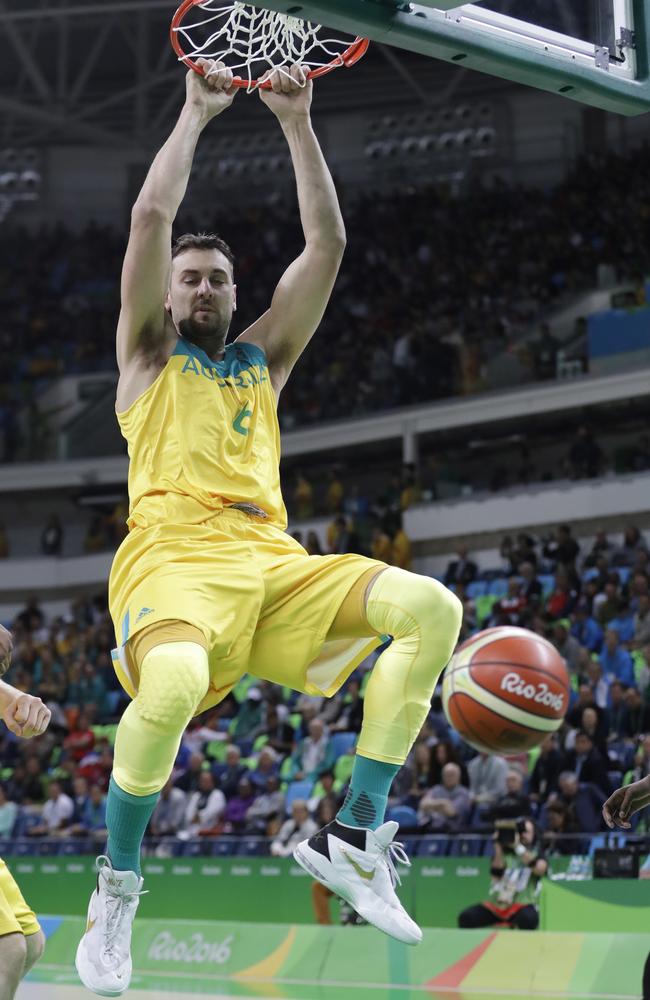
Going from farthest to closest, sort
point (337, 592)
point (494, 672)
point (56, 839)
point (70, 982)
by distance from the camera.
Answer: point (56, 839), point (70, 982), point (494, 672), point (337, 592)

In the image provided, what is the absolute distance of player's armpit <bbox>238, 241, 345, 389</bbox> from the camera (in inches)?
237

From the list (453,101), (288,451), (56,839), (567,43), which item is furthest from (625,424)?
(567,43)

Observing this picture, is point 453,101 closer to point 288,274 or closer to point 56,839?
point 56,839

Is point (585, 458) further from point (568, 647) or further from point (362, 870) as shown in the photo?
point (362, 870)

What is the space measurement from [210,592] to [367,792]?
927mm

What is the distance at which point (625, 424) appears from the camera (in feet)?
76.0

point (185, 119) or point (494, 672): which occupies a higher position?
point (185, 119)

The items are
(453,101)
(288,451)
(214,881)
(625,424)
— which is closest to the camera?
(214,881)

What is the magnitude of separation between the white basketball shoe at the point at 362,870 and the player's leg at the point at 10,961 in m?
1.14

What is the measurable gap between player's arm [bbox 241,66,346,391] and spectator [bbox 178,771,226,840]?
10.8m

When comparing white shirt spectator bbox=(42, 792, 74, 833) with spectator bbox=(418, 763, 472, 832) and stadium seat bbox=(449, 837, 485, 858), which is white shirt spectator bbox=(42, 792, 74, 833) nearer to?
spectator bbox=(418, 763, 472, 832)

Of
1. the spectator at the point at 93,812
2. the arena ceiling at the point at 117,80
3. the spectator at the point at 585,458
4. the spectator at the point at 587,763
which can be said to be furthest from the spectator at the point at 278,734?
the arena ceiling at the point at 117,80

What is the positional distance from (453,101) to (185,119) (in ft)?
81.4

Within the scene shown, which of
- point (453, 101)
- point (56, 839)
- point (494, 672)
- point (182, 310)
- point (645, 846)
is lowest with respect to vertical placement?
point (56, 839)
